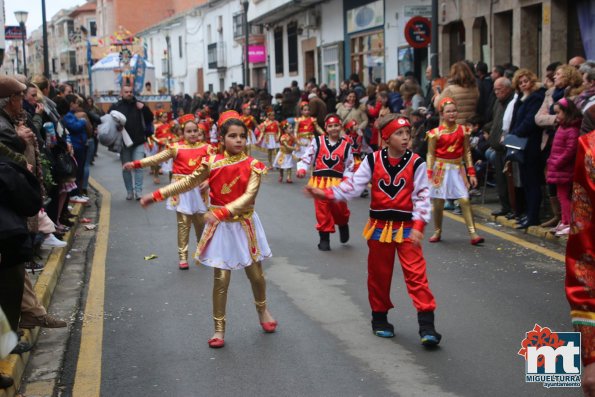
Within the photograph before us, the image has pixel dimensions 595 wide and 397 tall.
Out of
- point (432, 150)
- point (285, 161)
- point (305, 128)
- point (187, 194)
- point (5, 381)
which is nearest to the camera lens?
point (5, 381)

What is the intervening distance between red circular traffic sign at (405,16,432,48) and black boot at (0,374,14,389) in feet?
48.0

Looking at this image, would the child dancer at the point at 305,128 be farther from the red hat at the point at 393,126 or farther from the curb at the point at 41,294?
the red hat at the point at 393,126

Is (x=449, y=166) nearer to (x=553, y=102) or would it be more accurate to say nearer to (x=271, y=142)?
(x=553, y=102)

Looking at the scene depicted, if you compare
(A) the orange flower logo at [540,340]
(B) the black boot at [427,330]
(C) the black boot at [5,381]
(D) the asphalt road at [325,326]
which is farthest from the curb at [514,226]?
(C) the black boot at [5,381]

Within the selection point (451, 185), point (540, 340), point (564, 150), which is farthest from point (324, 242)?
point (540, 340)

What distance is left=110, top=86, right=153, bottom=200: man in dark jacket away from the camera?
53.2ft

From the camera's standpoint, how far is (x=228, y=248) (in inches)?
266

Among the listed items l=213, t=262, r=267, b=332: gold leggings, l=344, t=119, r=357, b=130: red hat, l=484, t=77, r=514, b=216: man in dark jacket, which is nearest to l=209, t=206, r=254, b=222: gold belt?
l=213, t=262, r=267, b=332: gold leggings

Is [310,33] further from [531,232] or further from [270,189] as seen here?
[531,232]

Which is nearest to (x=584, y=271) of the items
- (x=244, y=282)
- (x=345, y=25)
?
(x=244, y=282)

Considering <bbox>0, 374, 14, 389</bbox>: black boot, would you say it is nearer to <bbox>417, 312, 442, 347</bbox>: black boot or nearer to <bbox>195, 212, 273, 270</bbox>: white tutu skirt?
<bbox>195, 212, 273, 270</bbox>: white tutu skirt

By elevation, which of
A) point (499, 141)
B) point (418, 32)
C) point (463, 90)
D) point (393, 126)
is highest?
point (418, 32)

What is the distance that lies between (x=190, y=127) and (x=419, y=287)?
4.55m

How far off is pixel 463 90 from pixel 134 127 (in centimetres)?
619
